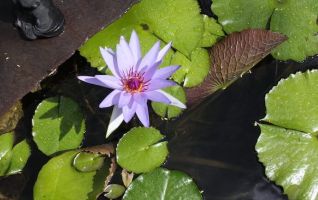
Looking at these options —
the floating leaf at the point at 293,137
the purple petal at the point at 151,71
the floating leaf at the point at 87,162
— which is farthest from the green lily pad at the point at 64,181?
the floating leaf at the point at 293,137

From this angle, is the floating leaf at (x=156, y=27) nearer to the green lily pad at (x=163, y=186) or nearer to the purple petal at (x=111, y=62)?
the purple petal at (x=111, y=62)

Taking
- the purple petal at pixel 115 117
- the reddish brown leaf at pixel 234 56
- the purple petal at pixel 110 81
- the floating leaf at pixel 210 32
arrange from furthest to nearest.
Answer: the floating leaf at pixel 210 32 → the reddish brown leaf at pixel 234 56 → the purple petal at pixel 115 117 → the purple petal at pixel 110 81

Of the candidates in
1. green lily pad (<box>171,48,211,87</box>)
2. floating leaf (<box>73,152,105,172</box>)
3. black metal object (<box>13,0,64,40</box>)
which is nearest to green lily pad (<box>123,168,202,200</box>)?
floating leaf (<box>73,152,105,172</box>)

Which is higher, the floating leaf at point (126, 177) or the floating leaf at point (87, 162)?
the floating leaf at point (87, 162)

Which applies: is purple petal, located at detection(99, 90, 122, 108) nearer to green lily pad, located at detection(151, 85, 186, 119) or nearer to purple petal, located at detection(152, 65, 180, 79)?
purple petal, located at detection(152, 65, 180, 79)

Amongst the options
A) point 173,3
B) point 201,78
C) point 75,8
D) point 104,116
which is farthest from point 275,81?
point 75,8

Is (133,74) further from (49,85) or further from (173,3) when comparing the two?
(49,85)
